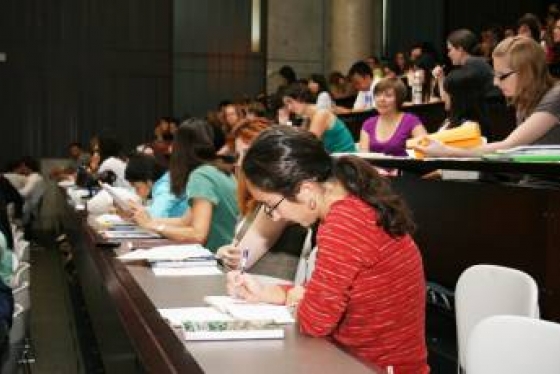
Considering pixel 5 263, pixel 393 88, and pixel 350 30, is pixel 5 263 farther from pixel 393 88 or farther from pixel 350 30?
pixel 350 30

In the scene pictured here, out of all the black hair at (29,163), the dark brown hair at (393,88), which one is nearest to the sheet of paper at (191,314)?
the dark brown hair at (393,88)

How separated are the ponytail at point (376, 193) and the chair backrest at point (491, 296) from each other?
1.41 feet

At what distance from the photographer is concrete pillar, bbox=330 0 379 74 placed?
40.5 feet

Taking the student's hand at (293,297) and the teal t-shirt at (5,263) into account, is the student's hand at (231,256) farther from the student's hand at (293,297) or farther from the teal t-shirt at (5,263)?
the teal t-shirt at (5,263)

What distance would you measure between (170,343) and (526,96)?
2283mm

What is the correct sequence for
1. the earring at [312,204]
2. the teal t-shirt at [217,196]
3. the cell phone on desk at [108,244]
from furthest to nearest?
the teal t-shirt at [217,196], the cell phone on desk at [108,244], the earring at [312,204]

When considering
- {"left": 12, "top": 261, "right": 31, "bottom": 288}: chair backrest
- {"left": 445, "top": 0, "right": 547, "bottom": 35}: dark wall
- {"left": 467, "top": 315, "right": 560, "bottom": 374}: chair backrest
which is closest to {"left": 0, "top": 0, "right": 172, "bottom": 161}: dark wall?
{"left": 445, "top": 0, "right": 547, "bottom": 35}: dark wall

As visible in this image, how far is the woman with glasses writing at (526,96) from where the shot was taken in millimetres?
3447

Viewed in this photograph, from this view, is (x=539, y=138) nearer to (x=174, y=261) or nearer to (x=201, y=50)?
(x=174, y=261)

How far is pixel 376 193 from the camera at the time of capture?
6.64 feet

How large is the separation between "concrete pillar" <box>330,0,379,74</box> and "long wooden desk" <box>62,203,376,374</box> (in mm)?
9423

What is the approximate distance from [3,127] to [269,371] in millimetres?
11606

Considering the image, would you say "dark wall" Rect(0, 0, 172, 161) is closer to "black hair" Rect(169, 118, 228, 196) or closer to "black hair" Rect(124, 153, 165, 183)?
"black hair" Rect(124, 153, 165, 183)

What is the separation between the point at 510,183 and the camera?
135 inches
